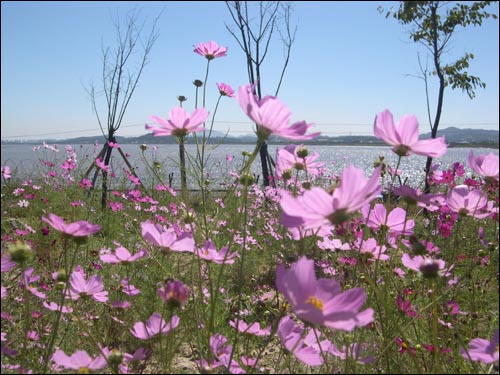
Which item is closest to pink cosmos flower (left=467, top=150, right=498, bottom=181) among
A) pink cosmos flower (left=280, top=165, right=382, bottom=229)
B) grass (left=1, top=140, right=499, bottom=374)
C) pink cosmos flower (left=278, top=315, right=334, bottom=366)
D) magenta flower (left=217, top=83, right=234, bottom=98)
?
grass (left=1, top=140, right=499, bottom=374)

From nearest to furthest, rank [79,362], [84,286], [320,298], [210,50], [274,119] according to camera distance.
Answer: [320,298] → [274,119] → [79,362] → [84,286] → [210,50]

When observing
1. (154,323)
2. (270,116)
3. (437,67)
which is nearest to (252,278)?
(154,323)

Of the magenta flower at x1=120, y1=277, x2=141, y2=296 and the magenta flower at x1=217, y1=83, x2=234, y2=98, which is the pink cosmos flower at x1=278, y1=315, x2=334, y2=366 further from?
the magenta flower at x1=217, y1=83, x2=234, y2=98

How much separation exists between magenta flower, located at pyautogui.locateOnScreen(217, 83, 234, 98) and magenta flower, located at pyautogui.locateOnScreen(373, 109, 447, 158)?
823 mm

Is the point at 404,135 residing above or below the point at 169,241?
above

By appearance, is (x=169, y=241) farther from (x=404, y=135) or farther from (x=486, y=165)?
(x=486, y=165)

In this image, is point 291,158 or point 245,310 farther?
point 245,310

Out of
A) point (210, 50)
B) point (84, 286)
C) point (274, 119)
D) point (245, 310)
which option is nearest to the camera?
point (274, 119)

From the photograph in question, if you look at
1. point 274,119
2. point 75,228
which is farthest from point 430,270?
point 75,228

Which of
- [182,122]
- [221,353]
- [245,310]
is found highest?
[182,122]

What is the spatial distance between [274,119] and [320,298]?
0.97 ft

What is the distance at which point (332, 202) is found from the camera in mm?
592

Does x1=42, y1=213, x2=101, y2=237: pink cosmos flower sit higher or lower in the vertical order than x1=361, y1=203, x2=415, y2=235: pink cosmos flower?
higher

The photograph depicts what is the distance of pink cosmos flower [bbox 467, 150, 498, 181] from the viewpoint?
766 millimetres
